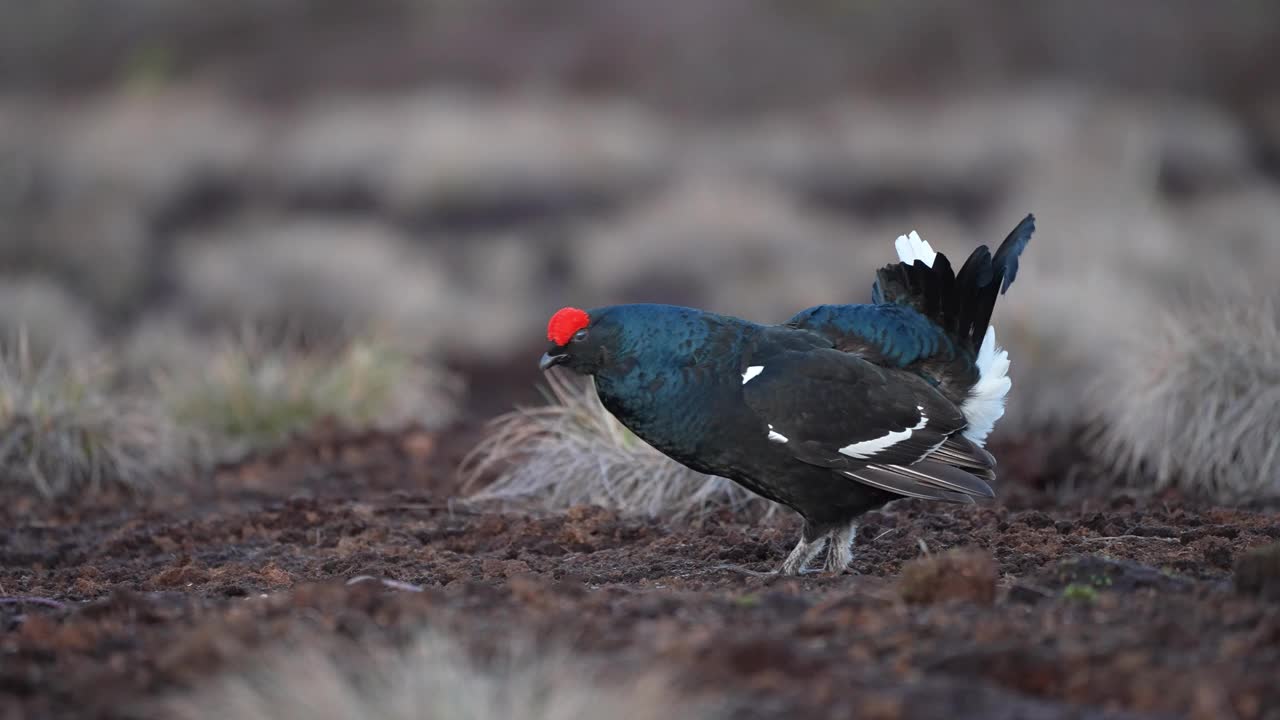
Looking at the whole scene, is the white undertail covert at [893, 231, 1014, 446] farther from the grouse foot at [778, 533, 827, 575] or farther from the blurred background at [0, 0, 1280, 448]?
the blurred background at [0, 0, 1280, 448]

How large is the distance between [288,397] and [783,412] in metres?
4.90

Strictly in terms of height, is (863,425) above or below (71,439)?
above

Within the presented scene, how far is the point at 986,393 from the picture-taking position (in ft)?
17.8

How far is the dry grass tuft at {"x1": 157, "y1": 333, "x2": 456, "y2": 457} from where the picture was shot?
881 centimetres

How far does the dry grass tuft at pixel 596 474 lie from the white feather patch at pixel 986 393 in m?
1.32

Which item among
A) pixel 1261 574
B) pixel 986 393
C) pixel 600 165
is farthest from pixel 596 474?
pixel 600 165

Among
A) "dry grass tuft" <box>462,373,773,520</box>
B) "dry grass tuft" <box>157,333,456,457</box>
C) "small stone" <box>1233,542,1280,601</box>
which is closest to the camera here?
"small stone" <box>1233,542,1280,601</box>

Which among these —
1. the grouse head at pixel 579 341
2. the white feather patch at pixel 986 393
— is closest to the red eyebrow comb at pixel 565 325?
the grouse head at pixel 579 341

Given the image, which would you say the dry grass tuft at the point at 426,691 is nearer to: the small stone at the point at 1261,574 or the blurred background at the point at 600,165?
the small stone at the point at 1261,574

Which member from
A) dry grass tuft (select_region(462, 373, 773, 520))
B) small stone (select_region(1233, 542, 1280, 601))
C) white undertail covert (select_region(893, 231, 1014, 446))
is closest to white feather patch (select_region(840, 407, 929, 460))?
white undertail covert (select_region(893, 231, 1014, 446))

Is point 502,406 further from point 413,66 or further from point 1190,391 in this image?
point 413,66

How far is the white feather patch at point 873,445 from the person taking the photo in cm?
487

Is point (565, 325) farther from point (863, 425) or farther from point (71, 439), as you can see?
point (71, 439)

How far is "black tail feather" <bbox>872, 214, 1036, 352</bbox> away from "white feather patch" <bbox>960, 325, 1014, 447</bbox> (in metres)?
0.05
